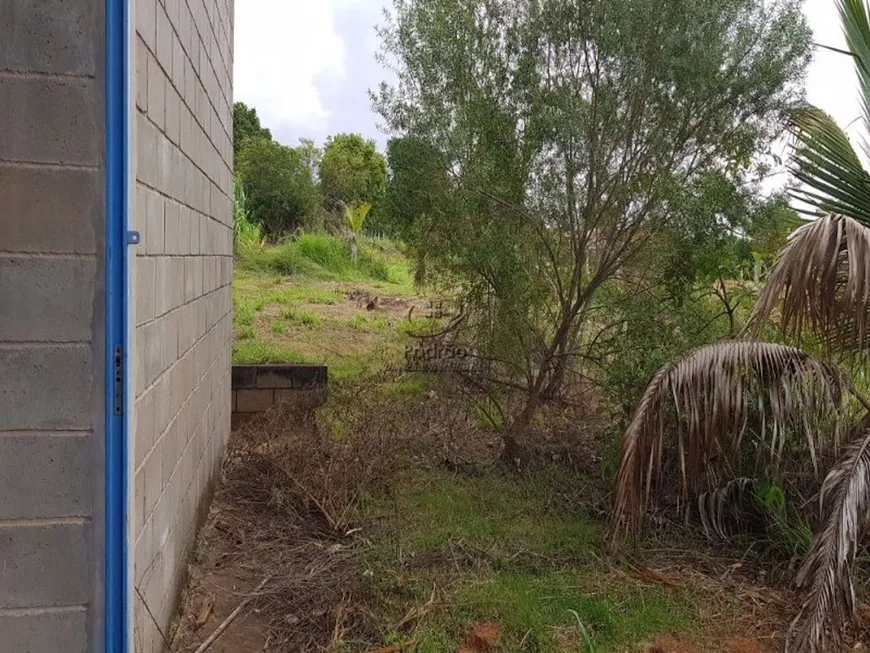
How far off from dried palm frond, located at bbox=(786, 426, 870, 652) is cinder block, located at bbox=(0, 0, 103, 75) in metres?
3.38

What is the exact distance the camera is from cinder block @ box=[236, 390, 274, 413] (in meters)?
6.79

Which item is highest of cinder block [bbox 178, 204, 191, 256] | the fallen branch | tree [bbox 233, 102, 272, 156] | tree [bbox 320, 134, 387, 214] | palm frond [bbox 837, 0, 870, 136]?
tree [bbox 233, 102, 272, 156]

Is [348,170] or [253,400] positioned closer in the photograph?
[253,400]

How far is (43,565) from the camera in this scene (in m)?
2.04

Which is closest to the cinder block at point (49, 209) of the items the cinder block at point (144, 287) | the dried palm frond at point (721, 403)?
the cinder block at point (144, 287)

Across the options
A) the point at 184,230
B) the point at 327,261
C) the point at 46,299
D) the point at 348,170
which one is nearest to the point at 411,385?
the point at 184,230

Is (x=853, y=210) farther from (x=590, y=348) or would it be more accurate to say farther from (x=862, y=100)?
(x=590, y=348)

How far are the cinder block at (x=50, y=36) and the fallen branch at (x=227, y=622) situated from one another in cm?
248

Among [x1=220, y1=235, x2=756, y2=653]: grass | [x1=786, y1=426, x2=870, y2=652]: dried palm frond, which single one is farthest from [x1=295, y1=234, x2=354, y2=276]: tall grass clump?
[x1=786, y1=426, x2=870, y2=652]: dried palm frond

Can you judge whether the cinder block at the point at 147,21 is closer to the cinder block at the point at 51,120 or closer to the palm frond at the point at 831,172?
the cinder block at the point at 51,120

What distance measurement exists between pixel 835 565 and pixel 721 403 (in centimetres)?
107

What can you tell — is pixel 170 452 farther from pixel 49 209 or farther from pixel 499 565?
pixel 499 565

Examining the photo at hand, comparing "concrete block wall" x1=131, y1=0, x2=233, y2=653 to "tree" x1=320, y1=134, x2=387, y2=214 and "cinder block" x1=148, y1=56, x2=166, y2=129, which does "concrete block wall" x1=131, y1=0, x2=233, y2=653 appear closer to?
"cinder block" x1=148, y1=56, x2=166, y2=129

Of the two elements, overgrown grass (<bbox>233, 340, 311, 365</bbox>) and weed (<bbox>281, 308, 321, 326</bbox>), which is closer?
overgrown grass (<bbox>233, 340, 311, 365</bbox>)
